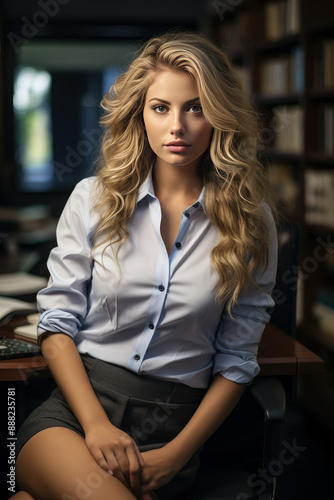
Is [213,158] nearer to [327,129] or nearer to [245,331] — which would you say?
[245,331]

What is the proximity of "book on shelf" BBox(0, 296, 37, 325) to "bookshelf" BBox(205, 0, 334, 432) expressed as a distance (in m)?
1.70

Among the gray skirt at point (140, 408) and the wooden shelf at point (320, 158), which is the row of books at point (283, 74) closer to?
the wooden shelf at point (320, 158)

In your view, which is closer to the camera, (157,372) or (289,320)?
(157,372)

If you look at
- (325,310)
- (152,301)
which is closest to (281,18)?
(325,310)

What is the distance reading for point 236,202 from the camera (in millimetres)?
1535

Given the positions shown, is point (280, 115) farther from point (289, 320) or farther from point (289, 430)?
point (289, 320)

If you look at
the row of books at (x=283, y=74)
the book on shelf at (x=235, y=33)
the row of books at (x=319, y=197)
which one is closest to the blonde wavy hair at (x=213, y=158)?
the row of books at (x=319, y=197)

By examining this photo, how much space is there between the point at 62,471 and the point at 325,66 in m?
2.85

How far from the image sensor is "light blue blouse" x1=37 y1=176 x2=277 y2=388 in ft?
4.86

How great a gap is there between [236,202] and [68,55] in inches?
182

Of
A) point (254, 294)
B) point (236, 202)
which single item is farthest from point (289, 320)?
point (236, 202)

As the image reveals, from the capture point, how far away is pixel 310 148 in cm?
368

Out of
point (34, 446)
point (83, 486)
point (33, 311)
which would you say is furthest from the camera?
point (33, 311)

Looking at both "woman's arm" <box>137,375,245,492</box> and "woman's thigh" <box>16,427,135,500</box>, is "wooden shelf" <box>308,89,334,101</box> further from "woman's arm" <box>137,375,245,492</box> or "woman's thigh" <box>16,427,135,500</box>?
"woman's thigh" <box>16,427,135,500</box>
